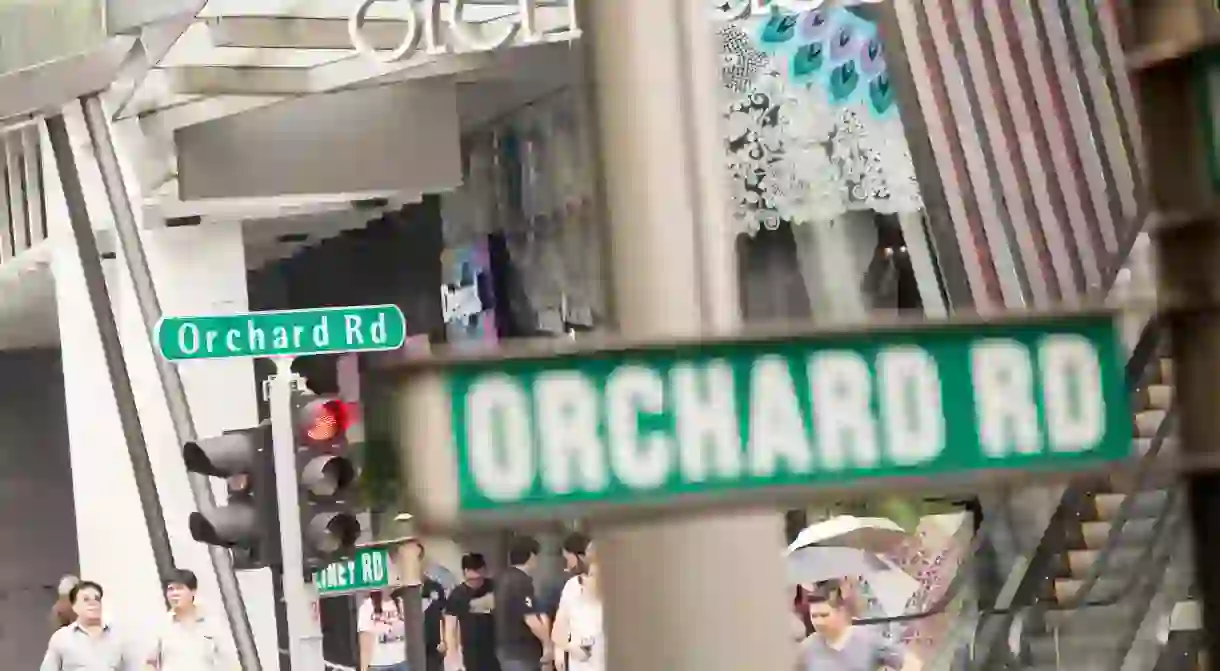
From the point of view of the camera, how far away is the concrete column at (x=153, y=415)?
34.4 feet

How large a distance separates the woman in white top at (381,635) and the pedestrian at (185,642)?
69cm

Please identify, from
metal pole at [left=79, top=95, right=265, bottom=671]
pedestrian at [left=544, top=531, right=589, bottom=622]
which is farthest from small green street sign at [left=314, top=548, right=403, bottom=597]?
metal pole at [left=79, top=95, right=265, bottom=671]

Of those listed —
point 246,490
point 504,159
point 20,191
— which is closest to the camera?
point 246,490

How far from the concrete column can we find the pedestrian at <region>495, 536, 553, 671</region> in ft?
8.15

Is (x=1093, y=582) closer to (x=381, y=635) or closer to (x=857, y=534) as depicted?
(x=857, y=534)

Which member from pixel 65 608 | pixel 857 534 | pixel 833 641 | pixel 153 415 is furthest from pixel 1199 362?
pixel 153 415

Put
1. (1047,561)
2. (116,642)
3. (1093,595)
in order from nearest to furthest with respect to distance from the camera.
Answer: (1093,595)
(1047,561)
(116,642)

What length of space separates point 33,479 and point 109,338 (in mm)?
7012

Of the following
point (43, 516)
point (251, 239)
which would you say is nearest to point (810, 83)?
point (251, 239)

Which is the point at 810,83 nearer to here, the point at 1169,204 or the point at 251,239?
the point at 251,239

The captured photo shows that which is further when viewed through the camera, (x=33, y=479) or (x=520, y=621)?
(x=33, y=479)

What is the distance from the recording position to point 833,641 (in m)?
6.41

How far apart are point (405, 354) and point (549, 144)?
30.3 ft

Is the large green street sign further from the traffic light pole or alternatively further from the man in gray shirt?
the man in gray shirt
